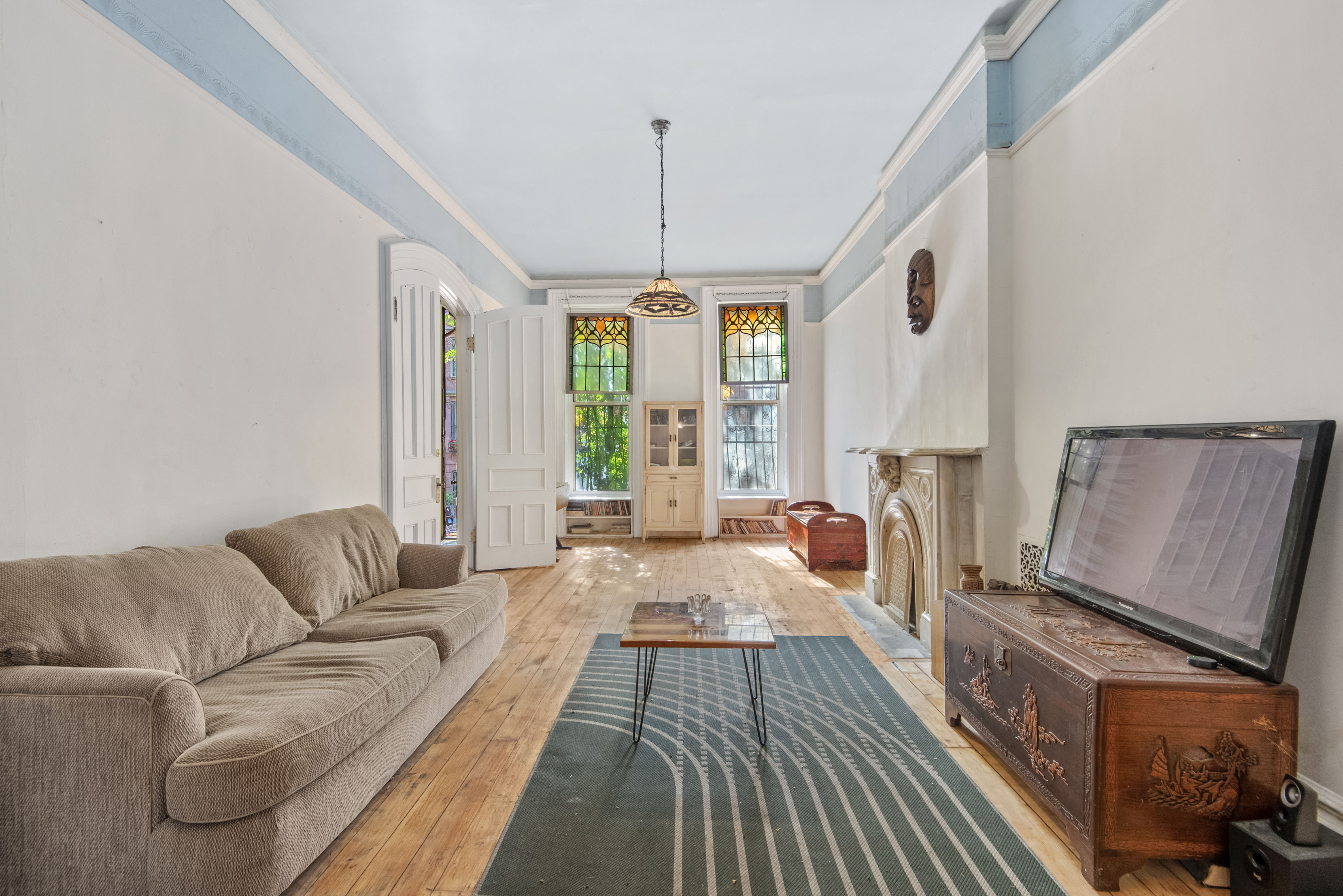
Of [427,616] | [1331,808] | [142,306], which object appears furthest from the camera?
[427,616]

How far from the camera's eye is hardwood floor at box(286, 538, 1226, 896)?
1722mm

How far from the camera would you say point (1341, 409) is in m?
1.58

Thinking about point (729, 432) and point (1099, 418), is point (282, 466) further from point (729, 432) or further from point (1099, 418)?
point (729, 432)

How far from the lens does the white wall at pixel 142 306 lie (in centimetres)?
189

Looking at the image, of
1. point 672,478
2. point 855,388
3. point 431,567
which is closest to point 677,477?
point 672,478

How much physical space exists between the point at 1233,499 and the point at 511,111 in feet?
13.0

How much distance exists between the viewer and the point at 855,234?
6.14 metres

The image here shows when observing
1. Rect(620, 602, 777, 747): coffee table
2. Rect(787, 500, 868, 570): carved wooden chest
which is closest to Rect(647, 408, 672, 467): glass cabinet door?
Rect(787, 500, 868, 570): carved wooden chest

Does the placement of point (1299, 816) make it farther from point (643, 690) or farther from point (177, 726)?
point (177, 726)

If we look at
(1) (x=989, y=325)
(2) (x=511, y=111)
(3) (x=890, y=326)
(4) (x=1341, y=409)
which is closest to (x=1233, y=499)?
(4) (x=1341, y=409)

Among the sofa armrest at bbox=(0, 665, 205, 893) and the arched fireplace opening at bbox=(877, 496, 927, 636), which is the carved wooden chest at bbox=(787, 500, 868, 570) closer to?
the arched fireplace opening at bbox=(877, 496, 927, 636)

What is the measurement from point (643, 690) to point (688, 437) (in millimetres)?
4831

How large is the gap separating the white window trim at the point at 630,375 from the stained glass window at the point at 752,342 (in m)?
1.01

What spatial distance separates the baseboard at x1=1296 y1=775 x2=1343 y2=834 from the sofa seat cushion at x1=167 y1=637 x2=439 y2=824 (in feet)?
8.20
